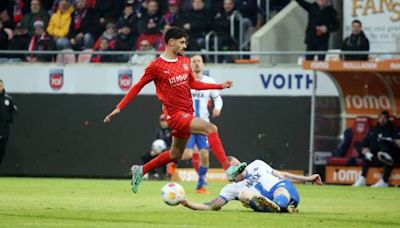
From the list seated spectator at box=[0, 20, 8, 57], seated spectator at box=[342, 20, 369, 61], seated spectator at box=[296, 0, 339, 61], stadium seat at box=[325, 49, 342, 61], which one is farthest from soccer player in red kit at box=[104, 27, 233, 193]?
seated spectator at box=[0, 20, 8, 57]

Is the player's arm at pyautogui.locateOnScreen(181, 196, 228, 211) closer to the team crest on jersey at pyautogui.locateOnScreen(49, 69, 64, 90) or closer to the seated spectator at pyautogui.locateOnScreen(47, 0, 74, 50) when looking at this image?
the team crest on jersey at pyautogui.locateOnScreen(49, 69, 64, 90)

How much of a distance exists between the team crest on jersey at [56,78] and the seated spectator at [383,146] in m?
7.82

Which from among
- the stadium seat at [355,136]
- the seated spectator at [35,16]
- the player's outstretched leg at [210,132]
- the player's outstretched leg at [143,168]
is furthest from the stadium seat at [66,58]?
the player's outstretched leg at [210,132]

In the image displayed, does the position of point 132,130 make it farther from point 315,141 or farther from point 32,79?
point 315,141

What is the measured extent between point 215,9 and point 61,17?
4.28 metres

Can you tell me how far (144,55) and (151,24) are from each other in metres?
1.20

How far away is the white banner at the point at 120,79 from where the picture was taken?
1033 inches

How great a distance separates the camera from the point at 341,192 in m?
21.8

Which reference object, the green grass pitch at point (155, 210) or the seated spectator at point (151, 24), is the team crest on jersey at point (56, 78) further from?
the green grass pitch at point (155, 210)

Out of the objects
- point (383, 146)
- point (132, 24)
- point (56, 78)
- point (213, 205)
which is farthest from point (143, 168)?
point (132, 24)

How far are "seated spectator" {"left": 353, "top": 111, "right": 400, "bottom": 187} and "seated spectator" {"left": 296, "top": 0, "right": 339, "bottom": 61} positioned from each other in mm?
2541

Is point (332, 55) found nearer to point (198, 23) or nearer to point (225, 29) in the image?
point (225, 29)

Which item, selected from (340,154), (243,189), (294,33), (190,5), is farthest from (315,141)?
(243,189)

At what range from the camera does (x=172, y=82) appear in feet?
55.4
